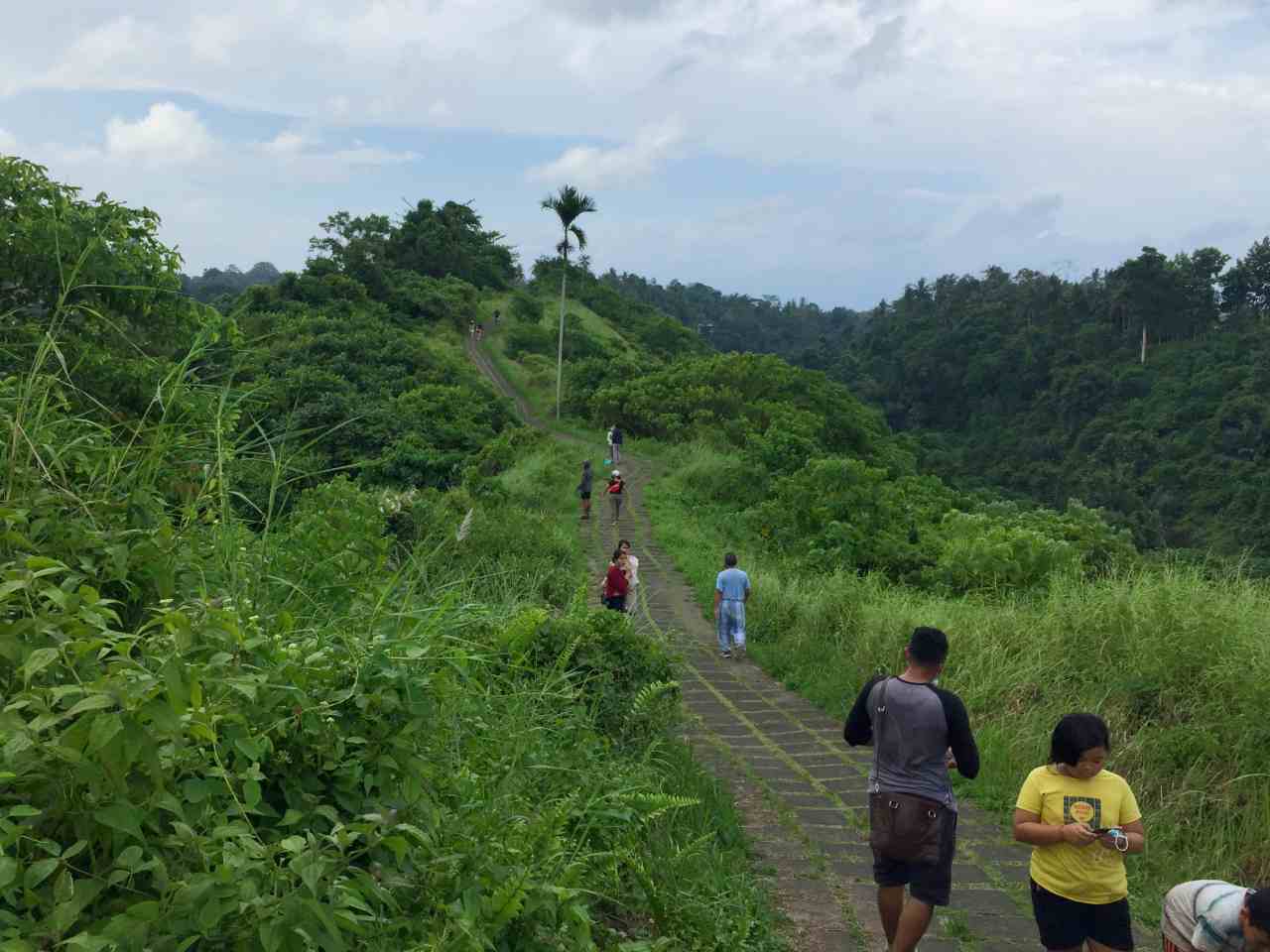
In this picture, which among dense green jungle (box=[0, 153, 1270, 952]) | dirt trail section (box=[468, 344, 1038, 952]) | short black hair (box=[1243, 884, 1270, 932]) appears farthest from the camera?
dirt trail section (box=[468, 344, 1038, 952])

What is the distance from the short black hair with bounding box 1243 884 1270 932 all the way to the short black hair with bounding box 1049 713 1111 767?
742mm

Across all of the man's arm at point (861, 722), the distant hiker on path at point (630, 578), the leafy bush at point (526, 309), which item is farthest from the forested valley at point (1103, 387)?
the man's arm at point (861, 722)

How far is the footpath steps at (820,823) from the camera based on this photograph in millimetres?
4785

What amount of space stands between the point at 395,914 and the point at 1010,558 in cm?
1144

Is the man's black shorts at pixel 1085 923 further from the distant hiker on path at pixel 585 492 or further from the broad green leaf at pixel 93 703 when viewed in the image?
the distant hiker on path at pixel 585 492

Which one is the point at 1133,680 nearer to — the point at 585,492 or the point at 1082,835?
the point at 1082,835

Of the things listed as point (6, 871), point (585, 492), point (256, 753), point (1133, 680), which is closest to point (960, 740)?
point (256, 753)

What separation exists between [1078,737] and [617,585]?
22.4 ft

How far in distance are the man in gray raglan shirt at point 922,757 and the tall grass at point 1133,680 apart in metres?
1.72

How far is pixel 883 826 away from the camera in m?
4.11

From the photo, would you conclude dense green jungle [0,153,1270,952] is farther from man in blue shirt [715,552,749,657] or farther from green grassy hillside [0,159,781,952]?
man in blue shirt [715,552,749,657]

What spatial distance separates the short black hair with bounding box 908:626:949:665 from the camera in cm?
406

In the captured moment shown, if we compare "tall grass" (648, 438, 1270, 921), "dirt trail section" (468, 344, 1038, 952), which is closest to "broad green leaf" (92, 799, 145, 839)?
"dirt trail section" (468, 344, 1038, 952)

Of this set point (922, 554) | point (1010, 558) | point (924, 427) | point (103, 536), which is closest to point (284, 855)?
point (103, 536)
